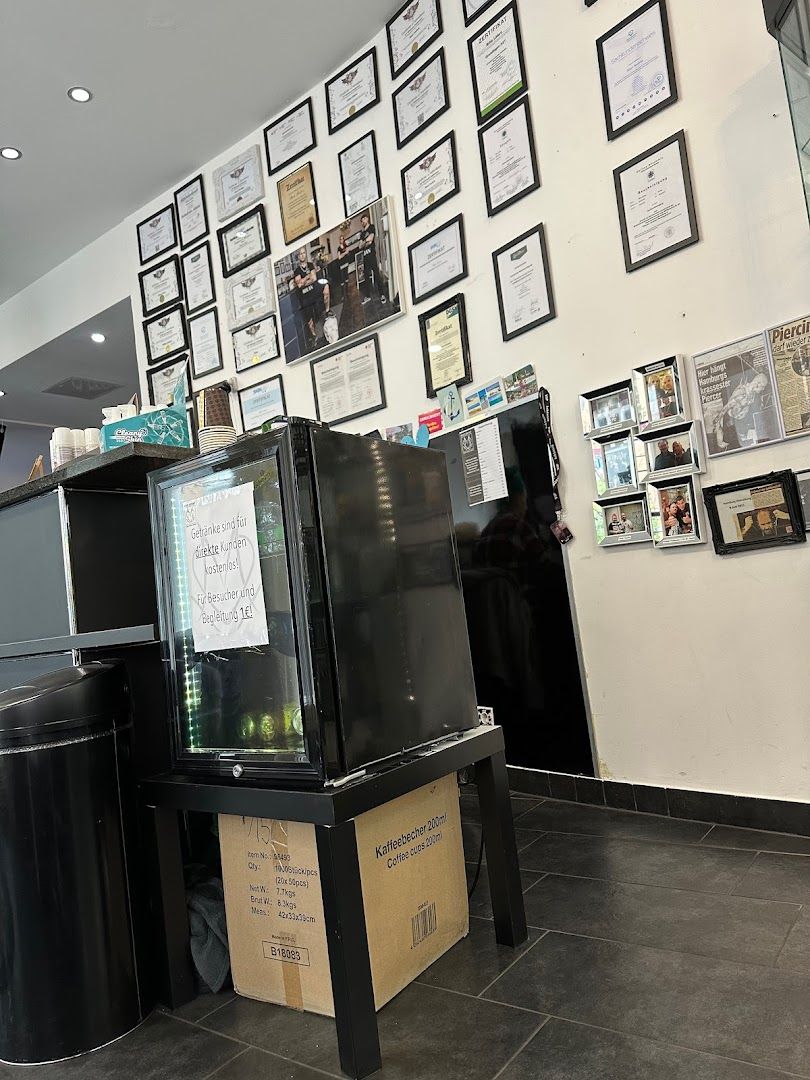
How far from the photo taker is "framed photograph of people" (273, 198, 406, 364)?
3406 mm

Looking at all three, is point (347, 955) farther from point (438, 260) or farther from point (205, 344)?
point (205, 344)

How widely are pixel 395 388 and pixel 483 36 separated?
140 centimetres

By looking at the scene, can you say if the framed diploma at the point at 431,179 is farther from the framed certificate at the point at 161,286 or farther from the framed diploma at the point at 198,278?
the framed certificate at the point at 161,286

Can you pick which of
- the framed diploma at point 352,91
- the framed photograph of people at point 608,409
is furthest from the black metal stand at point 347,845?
the framed diploma at point 352,91

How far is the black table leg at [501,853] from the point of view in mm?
1715

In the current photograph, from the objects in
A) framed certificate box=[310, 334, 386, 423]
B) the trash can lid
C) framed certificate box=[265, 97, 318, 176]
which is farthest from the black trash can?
framed certificate box=[265, 97, 318, 176]

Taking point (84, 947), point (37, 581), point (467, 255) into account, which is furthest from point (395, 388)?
point (84, 947)

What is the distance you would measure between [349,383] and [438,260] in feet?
2.28

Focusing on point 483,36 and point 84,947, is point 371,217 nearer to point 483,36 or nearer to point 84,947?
point 483,36

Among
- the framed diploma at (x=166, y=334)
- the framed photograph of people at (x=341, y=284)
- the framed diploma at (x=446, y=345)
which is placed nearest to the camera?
the framed diploma at (x=446, y=345)

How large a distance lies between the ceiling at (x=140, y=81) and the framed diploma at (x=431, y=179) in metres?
0.74

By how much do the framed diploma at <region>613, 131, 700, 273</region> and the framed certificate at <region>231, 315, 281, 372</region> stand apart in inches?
75.8

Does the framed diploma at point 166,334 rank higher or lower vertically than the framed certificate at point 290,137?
lower

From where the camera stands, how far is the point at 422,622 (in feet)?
5.47
